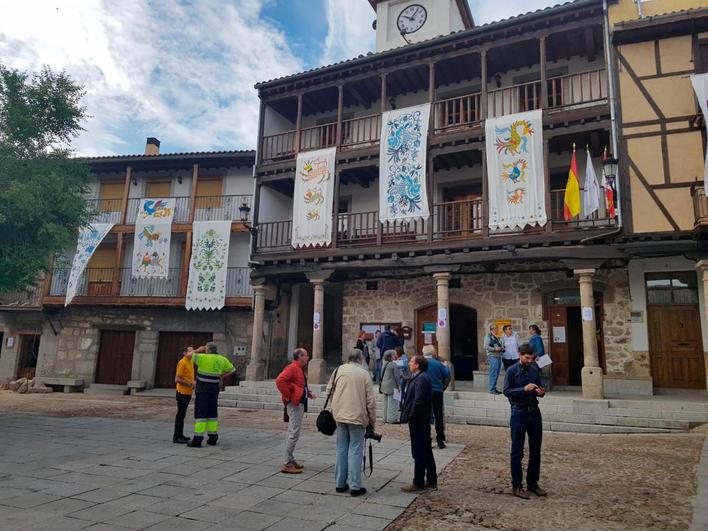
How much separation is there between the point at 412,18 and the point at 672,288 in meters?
11.5

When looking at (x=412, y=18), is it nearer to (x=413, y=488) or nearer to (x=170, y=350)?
(x=170, y=350)

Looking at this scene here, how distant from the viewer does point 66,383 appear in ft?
55.8

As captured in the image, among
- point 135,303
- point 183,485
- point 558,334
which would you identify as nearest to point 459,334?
point 558,334

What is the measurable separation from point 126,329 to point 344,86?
447 inches

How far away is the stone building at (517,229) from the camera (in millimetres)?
10977

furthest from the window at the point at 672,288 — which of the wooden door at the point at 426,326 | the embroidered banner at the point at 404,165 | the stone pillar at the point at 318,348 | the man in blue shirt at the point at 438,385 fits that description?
the stone pillar at the point at 318,348

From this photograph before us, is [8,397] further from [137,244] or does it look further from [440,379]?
[440,379]

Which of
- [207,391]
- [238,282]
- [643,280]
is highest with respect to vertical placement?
[238,282]

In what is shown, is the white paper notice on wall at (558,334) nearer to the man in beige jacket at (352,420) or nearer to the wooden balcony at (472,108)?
the wooden balcony at (472,108)

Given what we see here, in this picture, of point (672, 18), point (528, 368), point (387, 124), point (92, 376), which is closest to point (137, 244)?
point (92, 376)

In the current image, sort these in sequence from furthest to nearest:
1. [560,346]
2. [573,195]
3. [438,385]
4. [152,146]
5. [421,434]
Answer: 1. [152,146]
2. [560,346]
3. [573,195]
4. [438,385]
5. [421,434]

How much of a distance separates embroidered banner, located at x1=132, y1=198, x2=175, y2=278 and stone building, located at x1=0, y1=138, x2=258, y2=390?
53cm

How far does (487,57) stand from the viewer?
1353cm

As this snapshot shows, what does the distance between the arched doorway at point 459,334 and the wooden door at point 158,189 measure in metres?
10.7
